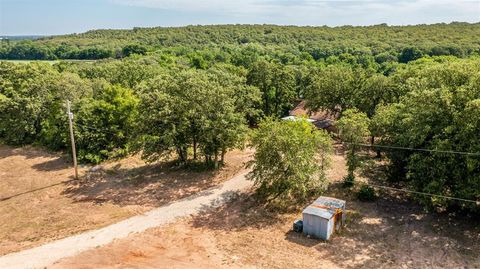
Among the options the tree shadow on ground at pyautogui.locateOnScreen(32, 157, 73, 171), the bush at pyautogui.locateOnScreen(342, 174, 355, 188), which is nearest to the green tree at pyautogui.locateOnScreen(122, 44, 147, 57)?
the tree shadow on ground at pyautogui.locateOnScreen(32, 157, 73, 171)

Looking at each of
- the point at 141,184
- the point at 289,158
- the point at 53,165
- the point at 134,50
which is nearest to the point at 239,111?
the point at 141,184

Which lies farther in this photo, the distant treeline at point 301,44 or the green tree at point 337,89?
the distant treeline at point 301,44

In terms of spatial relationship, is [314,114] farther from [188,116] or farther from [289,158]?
[289,158]

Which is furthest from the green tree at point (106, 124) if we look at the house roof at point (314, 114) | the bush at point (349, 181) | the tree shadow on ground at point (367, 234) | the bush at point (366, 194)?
the bush at point (366, 194)

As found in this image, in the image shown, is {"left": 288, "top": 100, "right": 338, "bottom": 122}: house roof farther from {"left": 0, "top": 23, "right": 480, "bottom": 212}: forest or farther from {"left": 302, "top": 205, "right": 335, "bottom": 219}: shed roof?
{"left": 302, "top": 205, "right": 335, "bottom": 219}: shed roof

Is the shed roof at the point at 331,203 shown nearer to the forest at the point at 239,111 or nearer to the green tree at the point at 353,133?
the forest at the point at 239,111

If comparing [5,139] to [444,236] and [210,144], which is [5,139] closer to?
[210,144]
